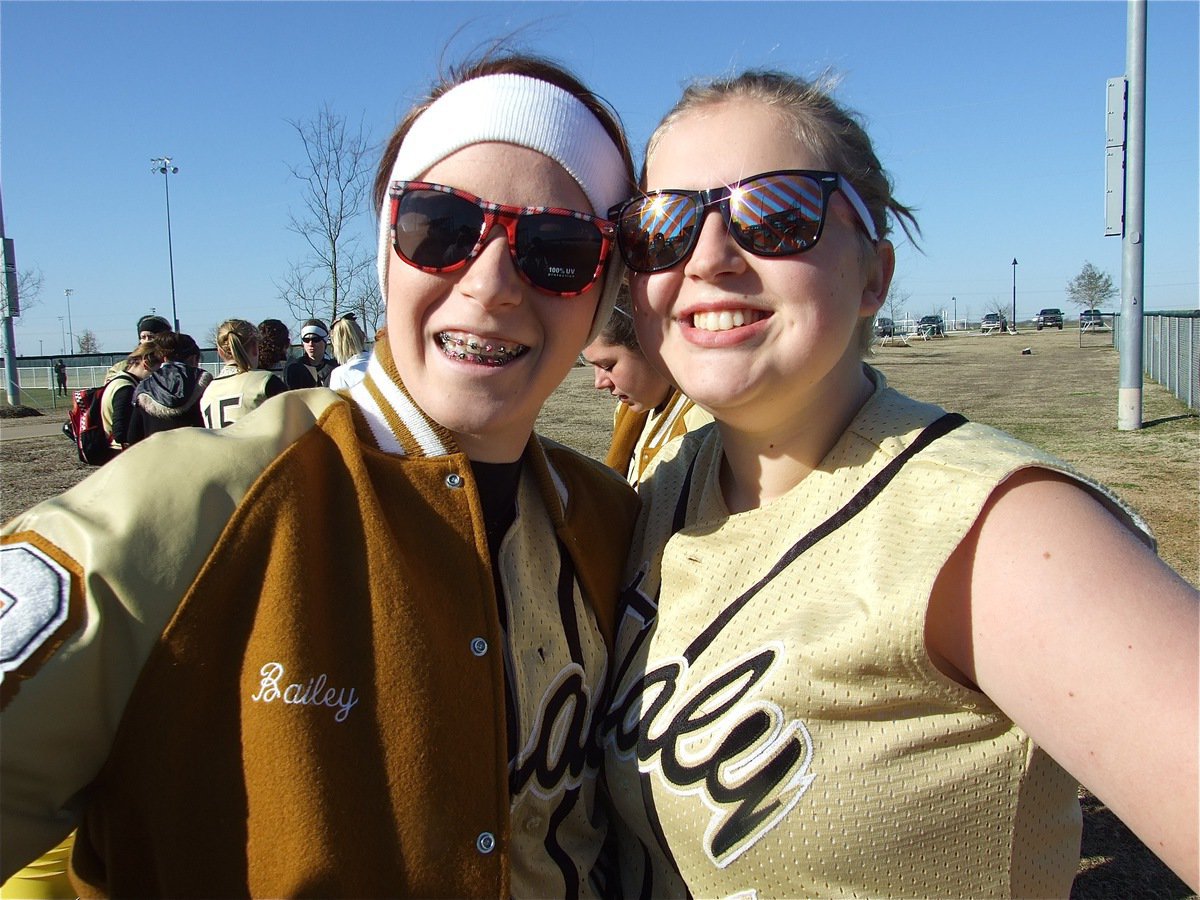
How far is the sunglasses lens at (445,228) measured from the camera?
1670mm

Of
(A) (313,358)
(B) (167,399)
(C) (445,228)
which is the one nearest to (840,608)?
(C) (445,228)

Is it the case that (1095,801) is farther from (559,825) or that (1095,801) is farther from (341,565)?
(341,565)

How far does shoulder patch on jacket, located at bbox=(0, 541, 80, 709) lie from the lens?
1195 mm

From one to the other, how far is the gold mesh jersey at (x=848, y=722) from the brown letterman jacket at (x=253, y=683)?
1.26 feet

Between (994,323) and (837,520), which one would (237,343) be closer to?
(837,520)

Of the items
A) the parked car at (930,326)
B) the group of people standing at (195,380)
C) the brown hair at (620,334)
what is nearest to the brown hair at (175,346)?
the group of people standing at (195,380)

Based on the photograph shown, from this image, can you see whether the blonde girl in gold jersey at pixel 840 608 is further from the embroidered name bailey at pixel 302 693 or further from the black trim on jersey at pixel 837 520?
the embroidered name bailey at pixel 302 693

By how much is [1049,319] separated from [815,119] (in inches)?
3081

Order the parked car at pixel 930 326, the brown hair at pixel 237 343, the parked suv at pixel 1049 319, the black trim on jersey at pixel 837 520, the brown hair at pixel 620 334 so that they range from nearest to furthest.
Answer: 1. the black trim on jersey at pixel 837 520
2. the brown hair at pixel 620 334
3. the brown hair at pixel 237 343
4. the parked car at pixel 930 326
5. the parked suv at pixel 1049 319

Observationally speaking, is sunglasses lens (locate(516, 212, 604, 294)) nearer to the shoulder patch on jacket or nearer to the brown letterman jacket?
the brown letterman jacket

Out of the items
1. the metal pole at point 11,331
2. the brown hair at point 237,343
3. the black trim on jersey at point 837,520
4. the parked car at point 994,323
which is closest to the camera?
the black trim on jersey at point 837,520

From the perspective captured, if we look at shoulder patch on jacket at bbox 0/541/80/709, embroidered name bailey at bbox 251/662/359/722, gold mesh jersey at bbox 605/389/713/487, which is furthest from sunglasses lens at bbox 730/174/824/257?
gold mesh jersey at bbox 605/389/713/487

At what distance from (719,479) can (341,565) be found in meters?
0.96

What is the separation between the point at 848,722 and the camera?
1.49 m
